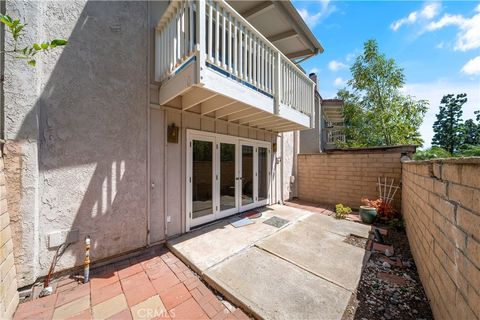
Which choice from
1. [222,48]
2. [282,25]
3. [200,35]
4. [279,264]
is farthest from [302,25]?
[279,264]

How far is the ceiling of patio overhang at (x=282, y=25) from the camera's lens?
454 cm

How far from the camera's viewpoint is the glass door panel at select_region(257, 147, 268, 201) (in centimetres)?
608

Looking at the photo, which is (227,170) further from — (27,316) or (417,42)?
(417,42)

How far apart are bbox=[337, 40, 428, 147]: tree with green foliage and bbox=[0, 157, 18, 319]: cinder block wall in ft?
41.8

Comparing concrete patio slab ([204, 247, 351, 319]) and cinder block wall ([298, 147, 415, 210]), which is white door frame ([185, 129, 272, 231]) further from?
cinder block wall ([298, 147, 415, 210])

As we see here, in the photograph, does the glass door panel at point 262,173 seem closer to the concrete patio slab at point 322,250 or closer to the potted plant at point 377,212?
the concrete patio slab at point 322,250

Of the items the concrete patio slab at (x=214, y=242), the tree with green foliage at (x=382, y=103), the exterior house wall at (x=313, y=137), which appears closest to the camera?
the concrete patio slab at (x=214, y=242)

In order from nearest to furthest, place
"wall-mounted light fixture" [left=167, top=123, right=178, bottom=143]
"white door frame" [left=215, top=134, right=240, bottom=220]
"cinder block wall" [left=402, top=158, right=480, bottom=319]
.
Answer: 1. "cinder block wall" [left=402, top=158, right=480, bottom=319]
2. "wall-mounted light fixture" [left=167, top=123, right=178, bottom=143]
3. "white door frame" [left=215, top=134, right=240, bottom=220]

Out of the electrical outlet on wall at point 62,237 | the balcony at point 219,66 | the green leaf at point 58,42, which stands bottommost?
the electrical outlet on wall at point 62,237

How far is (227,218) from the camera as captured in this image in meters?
4.84

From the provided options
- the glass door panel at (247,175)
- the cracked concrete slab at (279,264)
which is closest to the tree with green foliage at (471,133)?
the cracked concrete slab at (279,264)

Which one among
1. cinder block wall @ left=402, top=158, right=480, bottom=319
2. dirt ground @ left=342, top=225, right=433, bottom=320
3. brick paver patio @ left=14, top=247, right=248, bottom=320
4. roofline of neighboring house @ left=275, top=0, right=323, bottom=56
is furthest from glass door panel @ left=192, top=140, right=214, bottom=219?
roofline of neighboring house @ left=275, top=0, right=323, bottom=56

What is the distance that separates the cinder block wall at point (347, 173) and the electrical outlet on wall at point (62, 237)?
716cm

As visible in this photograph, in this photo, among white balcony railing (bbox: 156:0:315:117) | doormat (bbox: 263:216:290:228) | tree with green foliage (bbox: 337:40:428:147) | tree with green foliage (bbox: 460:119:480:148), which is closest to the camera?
white balcony railing (bbox: 156:0:315:117)
